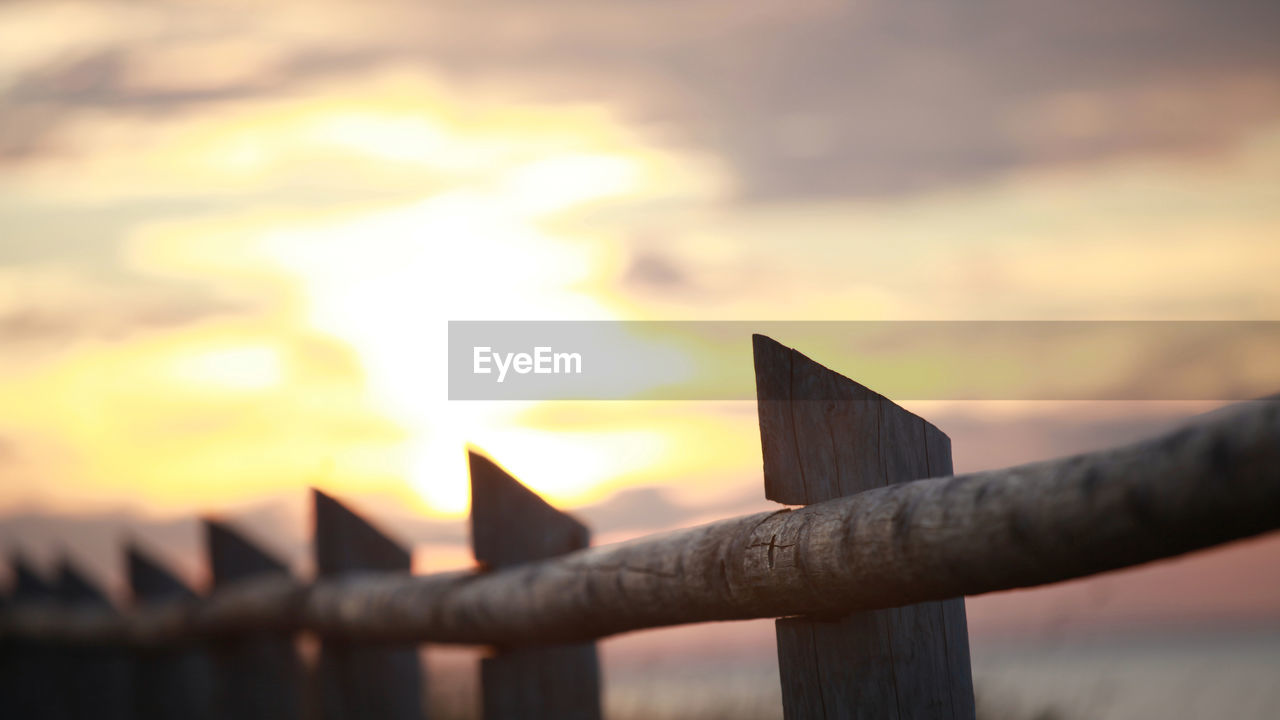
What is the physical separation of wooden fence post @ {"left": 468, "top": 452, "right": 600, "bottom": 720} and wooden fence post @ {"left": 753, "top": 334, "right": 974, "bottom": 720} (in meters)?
1.14

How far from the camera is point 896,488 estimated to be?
69.2 inches

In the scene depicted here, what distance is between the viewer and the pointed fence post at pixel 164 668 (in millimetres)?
5742

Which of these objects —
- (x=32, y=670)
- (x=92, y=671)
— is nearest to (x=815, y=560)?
(x=92, y=671)

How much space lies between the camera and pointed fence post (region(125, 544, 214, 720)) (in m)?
5.74

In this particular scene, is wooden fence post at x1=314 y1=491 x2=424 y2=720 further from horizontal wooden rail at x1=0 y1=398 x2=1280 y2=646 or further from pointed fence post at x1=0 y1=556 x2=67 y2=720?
pointed fence post at x1=0 y1=556 x2=67 y2=720

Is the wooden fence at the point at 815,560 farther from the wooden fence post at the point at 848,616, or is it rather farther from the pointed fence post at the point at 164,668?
the pointed fence post at the point at 164,668

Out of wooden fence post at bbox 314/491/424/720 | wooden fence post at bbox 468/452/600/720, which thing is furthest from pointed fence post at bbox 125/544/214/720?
wooden fence post at bbox 468/452/600/720

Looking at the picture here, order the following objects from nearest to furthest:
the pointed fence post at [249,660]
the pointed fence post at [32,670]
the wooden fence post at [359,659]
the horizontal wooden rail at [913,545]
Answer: the horizontal wooden rail at [913,545]
the wooden fence post at [359,659]
the pointed fence post at [249,660]
the pointed fence post at [32,670]

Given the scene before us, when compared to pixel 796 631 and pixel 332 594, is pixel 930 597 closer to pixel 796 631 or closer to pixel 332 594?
pixel 796 631

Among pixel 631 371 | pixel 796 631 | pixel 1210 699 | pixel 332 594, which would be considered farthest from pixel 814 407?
pixel 332 594

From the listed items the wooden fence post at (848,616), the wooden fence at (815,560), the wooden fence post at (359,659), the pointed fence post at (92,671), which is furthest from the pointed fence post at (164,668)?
the wooden fence post at (848,616)

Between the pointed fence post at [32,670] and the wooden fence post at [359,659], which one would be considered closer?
the wooden fence post at [359,659]

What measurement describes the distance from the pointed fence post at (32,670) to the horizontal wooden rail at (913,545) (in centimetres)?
622

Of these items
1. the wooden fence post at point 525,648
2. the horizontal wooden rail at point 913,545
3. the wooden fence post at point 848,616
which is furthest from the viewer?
the wooden fence post at point 525,648
